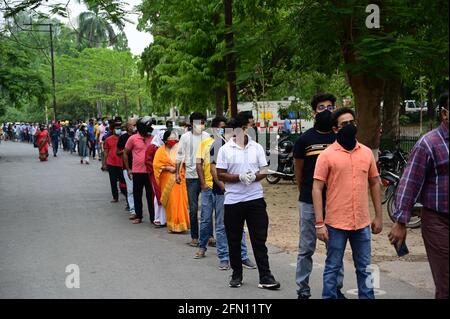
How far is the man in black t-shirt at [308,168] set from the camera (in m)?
5.84

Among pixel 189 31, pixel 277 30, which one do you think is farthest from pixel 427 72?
pixel 189 31

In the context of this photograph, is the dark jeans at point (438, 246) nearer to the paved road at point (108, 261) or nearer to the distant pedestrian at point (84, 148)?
the paved road at point (108, 261)

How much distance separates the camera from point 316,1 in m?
12.3

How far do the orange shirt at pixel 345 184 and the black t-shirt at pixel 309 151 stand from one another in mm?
344

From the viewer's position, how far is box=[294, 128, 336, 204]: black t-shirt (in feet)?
19.1

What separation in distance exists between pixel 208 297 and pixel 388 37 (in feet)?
20.6

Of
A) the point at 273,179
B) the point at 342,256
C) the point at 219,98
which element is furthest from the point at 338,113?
the point at 219,98

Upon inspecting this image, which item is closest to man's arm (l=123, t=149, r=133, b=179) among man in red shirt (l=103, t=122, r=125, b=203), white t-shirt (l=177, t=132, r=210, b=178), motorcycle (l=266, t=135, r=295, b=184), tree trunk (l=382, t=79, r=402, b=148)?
man in red shirt (l=103, t=122, r=125, b=203)

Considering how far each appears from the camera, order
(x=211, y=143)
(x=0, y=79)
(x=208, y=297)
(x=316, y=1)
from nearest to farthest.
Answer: (x=208, y=297) < (x=211, y=143) < (x=316, y=1) < (x=0, y=79)

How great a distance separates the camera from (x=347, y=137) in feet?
17.7

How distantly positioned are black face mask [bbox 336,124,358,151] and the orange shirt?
A: 1.7 inches

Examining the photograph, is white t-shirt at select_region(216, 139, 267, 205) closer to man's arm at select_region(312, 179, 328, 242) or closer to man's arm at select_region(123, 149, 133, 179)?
man's arm at select_region(312, 179, 328, 242)

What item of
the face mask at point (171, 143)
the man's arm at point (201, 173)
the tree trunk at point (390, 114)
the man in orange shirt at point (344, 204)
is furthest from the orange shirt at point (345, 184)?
the tree trunk at point (390, 114)
